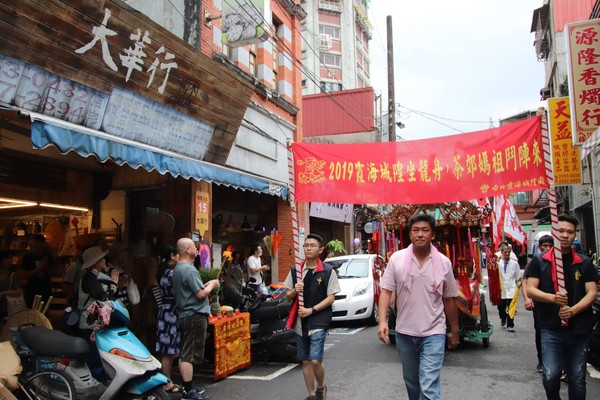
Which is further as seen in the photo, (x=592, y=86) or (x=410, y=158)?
(x=592, y=86)

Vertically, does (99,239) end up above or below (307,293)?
above

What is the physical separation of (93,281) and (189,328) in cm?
126

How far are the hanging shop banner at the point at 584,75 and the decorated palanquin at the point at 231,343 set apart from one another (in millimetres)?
7678

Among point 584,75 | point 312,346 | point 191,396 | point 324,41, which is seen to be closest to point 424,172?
point 312,346

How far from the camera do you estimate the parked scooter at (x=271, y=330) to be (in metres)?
7.42

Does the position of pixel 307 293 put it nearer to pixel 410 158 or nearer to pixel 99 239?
pixel 410 158

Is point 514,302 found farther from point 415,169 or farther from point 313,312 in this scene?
point 313,312

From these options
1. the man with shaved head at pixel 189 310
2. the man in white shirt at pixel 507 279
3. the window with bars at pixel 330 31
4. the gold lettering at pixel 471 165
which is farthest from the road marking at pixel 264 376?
the window with bars at pixel 330 31

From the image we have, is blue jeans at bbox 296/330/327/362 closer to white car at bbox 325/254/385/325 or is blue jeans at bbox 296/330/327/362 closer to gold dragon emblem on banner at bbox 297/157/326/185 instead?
gold dragon emblem on banner at bbox 297/157/326/185

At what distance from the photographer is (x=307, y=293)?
5.41 m

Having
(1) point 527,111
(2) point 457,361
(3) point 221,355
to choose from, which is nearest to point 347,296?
(2) point 457,361

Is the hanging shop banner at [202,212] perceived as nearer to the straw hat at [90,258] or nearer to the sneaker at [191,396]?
the straw hat at [90,258]

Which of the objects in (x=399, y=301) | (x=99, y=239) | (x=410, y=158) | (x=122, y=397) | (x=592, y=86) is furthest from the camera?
(x=592, y=86)

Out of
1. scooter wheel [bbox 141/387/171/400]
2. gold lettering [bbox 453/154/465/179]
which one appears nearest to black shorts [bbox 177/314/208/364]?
scooter wheel [bbox 141/387/171/400]
